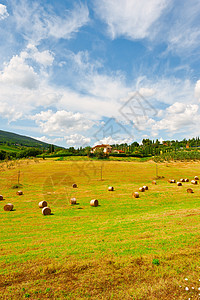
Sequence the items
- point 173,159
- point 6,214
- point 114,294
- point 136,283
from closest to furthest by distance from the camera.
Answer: point 114,294, point 136,283, point 6,214, point 173,159

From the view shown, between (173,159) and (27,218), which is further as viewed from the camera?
(173,159)

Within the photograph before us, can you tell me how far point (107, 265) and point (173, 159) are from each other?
98.9 metres

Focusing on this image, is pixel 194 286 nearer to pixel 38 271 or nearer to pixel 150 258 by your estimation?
pixel 150 258

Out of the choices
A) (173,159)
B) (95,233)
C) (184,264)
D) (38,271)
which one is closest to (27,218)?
(95,233)

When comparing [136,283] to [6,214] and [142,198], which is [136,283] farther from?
[142,198]

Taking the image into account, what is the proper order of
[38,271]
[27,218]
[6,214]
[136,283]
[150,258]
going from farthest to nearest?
[6,214]
[27,218]
[150,258]
[38,271]
[136,283]

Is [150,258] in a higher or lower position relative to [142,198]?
higher

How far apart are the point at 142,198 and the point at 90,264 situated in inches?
787

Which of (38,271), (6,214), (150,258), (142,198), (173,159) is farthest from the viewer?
(173,159)

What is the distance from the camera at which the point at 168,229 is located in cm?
1245

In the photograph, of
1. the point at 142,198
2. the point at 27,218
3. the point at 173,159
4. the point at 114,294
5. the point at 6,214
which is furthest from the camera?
the point at 173,159

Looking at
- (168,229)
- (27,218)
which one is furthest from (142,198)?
(27,218)

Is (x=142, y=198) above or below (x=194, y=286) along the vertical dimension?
below

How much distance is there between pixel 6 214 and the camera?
1894cm
